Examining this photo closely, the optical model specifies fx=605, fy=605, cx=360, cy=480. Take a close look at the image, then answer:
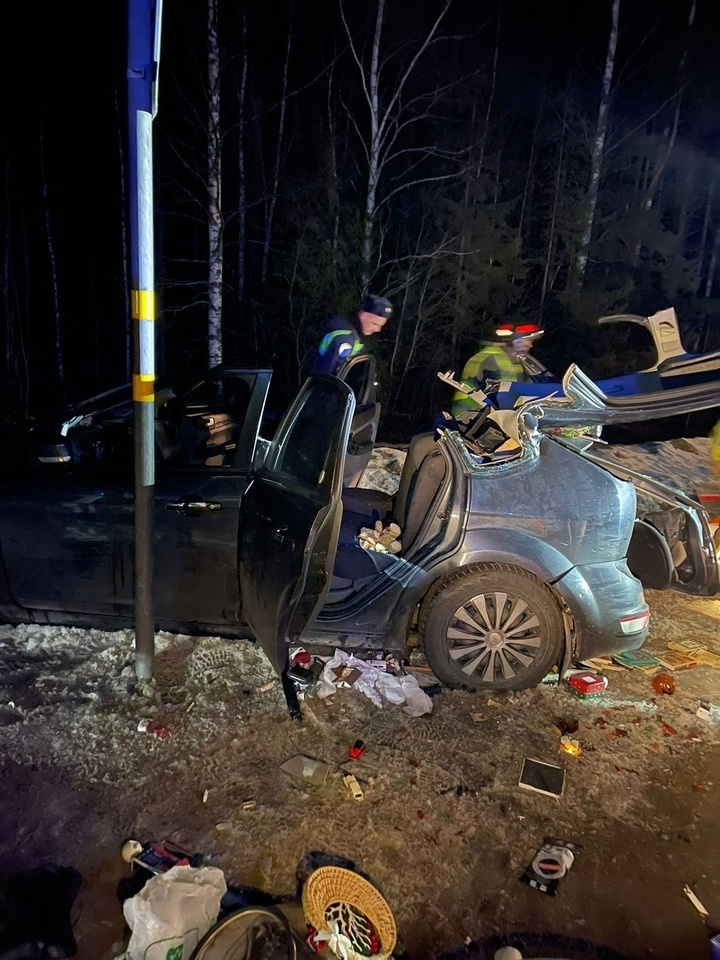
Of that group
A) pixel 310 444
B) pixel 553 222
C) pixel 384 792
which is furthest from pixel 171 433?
pixel 553 222

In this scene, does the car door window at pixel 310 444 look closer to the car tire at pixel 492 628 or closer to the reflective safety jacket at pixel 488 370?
the car tire at pixel 492 628

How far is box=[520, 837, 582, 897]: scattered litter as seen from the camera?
2.39m

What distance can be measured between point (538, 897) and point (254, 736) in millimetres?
1495

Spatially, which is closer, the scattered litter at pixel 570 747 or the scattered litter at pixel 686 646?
the scattered litter at pixel 570 747

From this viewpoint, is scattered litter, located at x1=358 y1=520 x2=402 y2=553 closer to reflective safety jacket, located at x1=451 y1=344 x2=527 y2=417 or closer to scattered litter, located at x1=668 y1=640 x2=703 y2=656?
reflective safety jacket, located at x1=451 y1=344 x2=527 y2=417

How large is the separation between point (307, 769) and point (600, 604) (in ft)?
5.97

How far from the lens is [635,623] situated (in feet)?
11.4

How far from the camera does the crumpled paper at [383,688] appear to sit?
3.46 meters

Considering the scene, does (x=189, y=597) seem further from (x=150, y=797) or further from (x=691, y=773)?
(x=691, y=773)

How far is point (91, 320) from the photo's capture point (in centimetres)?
2441

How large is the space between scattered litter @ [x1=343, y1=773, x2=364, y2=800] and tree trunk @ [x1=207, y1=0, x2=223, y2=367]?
32.7ft

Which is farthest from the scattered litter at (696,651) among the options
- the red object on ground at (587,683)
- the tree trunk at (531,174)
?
the tree trunk at (531,174)

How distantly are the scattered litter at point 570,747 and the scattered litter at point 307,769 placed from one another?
1259 millimetres

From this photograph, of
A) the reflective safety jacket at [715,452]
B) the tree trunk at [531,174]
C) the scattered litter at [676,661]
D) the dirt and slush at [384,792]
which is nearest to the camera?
the dirt and slush at [384,792]
